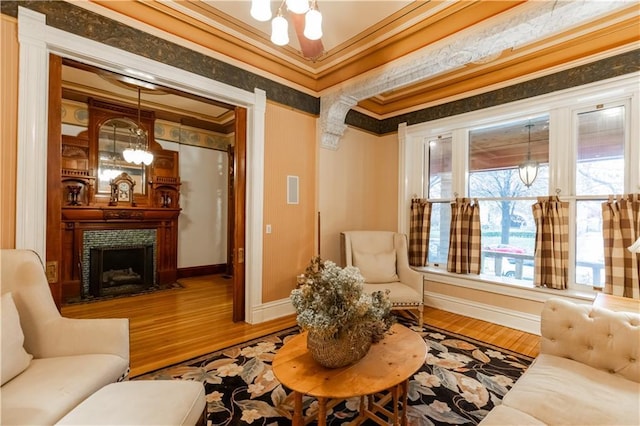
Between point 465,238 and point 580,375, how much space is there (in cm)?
241

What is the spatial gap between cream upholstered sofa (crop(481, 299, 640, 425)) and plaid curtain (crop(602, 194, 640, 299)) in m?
1.58

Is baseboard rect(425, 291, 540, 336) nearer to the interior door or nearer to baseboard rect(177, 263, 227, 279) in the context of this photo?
the interior door

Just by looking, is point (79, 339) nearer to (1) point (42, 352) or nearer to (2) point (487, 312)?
(1) point (42, 352)

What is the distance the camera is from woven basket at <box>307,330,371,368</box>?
4.97ft

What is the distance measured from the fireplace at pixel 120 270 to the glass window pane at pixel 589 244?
6.04 m

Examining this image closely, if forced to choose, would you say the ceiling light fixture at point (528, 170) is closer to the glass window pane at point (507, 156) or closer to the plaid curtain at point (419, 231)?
the glass window pane at point (507, 156)

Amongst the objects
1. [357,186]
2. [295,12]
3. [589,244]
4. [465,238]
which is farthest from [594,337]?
[357,186]

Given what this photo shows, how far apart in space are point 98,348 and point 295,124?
118 inches

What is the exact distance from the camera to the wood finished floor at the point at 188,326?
265cm

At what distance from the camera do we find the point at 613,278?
2756 millimetres

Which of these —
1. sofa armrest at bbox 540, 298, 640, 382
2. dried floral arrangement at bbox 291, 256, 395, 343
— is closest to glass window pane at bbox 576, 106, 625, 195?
sofa armrest at bbox 540, 298, 640, 382

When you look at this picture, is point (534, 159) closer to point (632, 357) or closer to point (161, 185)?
point (632, 357)

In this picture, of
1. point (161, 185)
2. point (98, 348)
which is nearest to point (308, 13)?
point (98, 348)

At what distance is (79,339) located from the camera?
5.53ft
